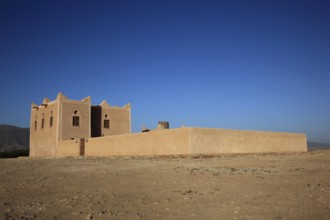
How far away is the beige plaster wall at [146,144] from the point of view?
718 inches

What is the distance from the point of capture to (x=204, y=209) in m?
4.89

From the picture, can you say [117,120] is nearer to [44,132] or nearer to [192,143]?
[44,132]

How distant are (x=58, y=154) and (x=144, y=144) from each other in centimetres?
1404

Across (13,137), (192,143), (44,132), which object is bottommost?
(13,137)

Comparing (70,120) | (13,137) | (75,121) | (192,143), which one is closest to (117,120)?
(75,121)

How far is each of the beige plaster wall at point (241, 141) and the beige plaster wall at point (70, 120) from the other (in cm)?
1800

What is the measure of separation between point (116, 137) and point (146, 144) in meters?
4.29

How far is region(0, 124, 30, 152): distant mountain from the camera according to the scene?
90812 millimetres

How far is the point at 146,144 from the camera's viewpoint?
68.5 feet

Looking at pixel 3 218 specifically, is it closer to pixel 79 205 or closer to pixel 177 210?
pixel 79 205

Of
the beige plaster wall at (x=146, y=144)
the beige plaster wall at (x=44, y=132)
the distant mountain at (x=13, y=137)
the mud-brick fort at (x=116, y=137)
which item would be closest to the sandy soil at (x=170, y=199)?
the beige plaster wall at (x=146, y=144)

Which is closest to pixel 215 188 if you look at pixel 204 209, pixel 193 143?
pixel 204 209

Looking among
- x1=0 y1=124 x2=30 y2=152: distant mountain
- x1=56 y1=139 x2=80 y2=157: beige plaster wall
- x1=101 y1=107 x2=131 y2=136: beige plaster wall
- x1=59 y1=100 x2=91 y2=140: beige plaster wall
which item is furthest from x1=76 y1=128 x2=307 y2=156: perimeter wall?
x1=0 y1=124 x2=30 y2=152: distant mountain

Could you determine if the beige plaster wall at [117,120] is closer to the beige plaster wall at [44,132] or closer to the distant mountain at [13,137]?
the beige plaster wall at [44,132]
